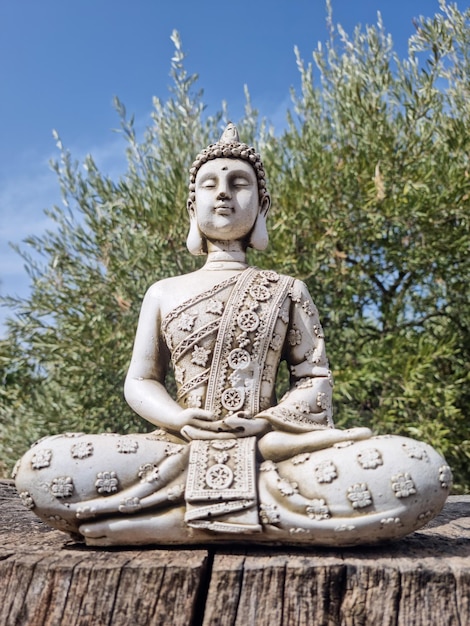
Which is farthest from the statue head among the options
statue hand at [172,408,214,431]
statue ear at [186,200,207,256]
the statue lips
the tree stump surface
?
the tree stump surface

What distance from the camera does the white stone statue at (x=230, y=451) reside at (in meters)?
2.28

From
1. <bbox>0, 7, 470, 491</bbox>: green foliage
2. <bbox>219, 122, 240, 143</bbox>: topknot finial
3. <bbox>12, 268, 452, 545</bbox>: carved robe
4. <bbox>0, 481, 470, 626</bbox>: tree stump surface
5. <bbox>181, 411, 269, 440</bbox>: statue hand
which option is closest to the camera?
<bbox>0, 481, 470, 626</bbox>: tree stump surface

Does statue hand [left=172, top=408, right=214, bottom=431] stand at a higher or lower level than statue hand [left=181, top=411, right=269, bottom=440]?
higher

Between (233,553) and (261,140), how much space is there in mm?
5778

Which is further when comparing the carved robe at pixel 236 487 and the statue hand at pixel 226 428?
the statue hand at pixel 226 428

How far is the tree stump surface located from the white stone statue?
9.3 inches

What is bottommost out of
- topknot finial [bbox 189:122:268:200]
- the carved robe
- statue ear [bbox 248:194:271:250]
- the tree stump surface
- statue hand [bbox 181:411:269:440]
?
the tree stump surface

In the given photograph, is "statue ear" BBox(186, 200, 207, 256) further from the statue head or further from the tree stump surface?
the tree stump surface

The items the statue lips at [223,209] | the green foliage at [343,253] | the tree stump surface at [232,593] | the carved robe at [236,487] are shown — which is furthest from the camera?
the green foliage at [343,253]

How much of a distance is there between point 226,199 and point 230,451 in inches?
46.1

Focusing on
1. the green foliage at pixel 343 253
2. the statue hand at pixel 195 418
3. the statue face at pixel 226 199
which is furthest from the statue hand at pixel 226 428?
the green foliage at pixel 343 253

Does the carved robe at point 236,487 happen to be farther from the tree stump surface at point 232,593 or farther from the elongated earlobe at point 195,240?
the elongated earlobe at point 195,240

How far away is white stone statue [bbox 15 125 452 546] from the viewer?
228 centimetres

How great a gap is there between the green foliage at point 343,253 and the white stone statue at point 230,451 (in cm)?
295
